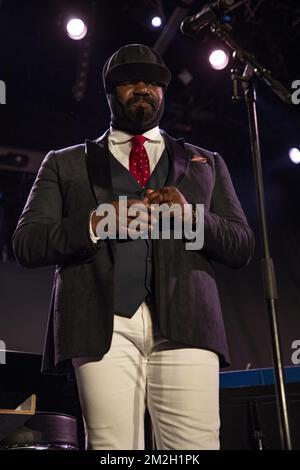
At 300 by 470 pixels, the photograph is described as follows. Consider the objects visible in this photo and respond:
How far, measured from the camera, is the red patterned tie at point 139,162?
6.06 feet

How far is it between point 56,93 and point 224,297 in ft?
9.53

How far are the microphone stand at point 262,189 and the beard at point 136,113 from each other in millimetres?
353

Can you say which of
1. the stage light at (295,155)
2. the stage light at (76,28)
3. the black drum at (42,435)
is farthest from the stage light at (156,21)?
the black drum at (42,435)

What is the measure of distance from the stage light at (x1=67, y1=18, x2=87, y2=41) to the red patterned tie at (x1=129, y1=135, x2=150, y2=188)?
10.5 feet

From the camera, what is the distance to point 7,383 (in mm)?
3449

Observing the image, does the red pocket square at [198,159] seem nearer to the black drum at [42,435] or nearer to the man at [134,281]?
the man at [134,281]

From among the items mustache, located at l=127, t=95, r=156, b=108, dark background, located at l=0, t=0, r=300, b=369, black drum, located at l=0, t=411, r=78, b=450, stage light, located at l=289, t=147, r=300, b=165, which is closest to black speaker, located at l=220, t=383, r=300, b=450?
black drum, located at l=0, t=411, r=78, b=450

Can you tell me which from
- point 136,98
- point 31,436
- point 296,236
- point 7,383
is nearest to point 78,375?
point 136,98

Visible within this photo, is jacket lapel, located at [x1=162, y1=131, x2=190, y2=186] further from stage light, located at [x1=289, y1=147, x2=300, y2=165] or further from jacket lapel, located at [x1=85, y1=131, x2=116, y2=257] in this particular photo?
stage light, located at [x1=289, y1=147, x2=300, y2=165]

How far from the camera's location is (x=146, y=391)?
1.62 meters

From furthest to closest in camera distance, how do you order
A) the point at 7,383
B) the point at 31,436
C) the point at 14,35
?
the point at 14,35 < the point at 7,383 < the point at 31,436

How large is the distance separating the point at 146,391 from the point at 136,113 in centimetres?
86

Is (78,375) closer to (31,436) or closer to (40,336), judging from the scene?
(31,436)
